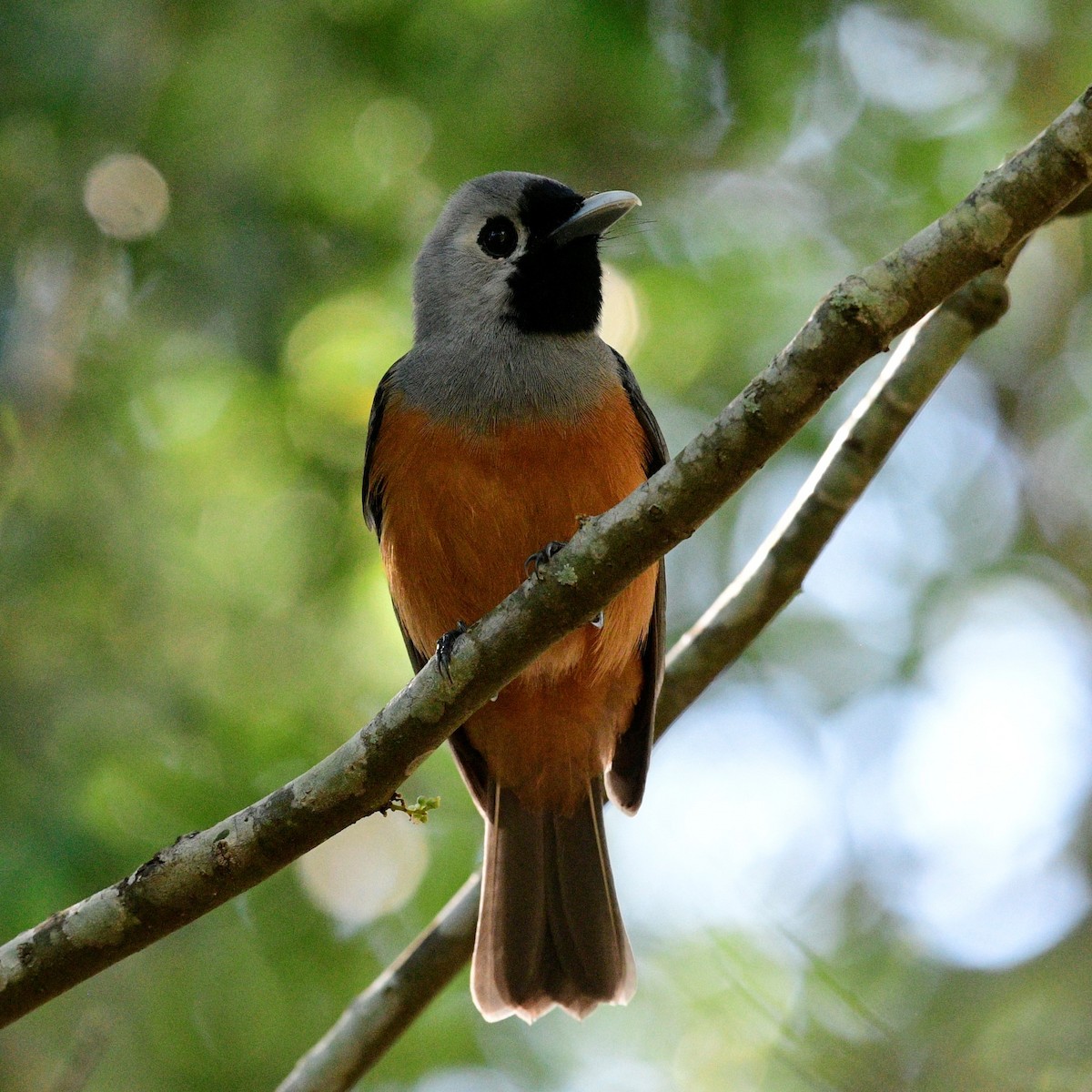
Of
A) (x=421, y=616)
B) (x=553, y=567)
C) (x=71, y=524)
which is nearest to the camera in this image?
(x=553, y=567)

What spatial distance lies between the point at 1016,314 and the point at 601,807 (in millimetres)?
5550

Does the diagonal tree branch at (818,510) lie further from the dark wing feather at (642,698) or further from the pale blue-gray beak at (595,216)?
the pale blue-gray beak at (595,216)

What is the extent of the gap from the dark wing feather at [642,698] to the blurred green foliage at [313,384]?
967mm

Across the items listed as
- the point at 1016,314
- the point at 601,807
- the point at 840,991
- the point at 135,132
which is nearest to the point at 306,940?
the point at 601,807

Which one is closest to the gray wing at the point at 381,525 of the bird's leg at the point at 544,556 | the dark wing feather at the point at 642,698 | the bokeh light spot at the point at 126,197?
the dark wing feather at the point at 642,698

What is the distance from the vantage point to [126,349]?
7.30 metres

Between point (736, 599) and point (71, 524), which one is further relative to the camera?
point (71, 524)

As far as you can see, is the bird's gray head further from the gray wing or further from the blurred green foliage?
the blurred green foliage

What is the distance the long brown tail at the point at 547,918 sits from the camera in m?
4.99

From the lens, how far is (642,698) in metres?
5.19

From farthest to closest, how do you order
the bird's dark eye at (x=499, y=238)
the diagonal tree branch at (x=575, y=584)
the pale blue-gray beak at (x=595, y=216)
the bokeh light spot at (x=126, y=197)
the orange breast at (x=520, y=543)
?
the bokeh light spot at (x=126, y=197) → the bird's dark eye at (x=499, y=238) → the pale blue-gray beak at (x=595, y=216) → the orange breast at (x=520, y=543) → the diagonal tree branch at (x=575, y=584)

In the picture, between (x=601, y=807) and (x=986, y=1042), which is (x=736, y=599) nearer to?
(x=601, y=807)

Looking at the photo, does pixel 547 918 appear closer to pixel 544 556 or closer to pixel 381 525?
pixel 381 525

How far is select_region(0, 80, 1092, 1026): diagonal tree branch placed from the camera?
3.08m
